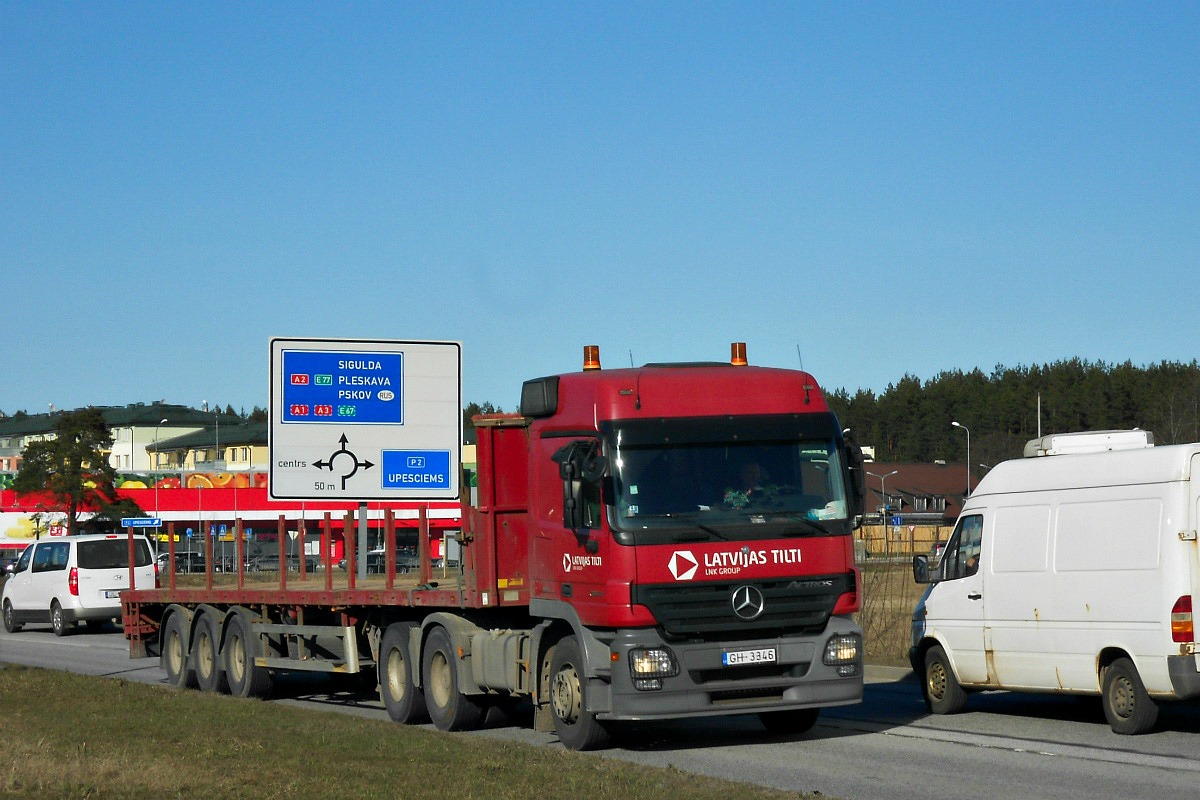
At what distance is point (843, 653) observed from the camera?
41.3 ft

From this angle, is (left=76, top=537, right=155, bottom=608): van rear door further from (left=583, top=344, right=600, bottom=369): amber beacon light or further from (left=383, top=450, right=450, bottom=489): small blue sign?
(left=583, top=344, right=600, bottom=369): amber beacon light

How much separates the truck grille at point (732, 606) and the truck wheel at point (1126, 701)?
96.8 inches

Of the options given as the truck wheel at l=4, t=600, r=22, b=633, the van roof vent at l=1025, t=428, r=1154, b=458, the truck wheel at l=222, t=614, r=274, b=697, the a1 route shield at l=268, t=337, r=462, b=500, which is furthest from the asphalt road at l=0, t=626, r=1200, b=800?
the truck wheel at l=4, t=600, r=22, b=633

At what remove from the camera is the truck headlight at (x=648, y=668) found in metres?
12.1

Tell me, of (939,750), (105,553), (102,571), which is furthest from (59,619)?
(939,750)

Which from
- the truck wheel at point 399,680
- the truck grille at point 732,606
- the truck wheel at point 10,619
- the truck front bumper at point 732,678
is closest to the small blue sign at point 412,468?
the truck wheel at point 399,680

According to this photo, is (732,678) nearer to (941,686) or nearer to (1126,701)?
(1126,701)

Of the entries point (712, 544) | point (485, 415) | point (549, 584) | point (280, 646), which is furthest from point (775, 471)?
point (280, 646)

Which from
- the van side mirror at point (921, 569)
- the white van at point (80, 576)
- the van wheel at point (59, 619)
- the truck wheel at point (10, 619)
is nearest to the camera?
the van side mirror at point (921, 569)

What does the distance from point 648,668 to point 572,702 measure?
3.44ft

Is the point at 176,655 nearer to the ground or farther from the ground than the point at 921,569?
nearer to the ground

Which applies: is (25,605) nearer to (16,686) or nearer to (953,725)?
(16,686)

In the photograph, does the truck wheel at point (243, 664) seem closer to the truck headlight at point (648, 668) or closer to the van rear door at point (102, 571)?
the truck headlight at point (648, 668)

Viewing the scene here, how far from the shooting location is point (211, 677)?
19.5m
